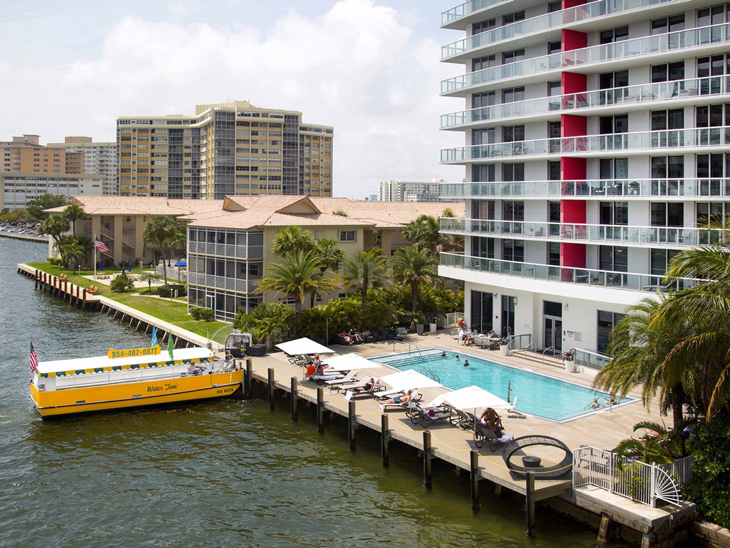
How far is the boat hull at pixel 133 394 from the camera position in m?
33.3

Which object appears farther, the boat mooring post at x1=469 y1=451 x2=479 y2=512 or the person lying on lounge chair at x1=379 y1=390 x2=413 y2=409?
the person lying on lounge chair at x1=379 y1=390 x2=413 y2=409

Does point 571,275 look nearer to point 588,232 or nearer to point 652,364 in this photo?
point 588,232

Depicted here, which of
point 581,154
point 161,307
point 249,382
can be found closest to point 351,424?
Answer: point 249,382

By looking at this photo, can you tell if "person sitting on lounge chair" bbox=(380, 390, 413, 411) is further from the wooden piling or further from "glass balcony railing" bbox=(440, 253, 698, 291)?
"glass balcony railing" bbox=(440, 253, 698, 291)

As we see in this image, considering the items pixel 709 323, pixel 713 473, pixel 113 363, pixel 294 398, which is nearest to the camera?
pixel 709 323

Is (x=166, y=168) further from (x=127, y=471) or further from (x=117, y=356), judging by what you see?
(x=127, y=471)

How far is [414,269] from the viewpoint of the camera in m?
50.5

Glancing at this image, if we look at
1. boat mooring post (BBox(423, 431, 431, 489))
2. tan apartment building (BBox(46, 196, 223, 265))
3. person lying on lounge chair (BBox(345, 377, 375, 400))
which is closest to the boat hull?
person lying on lounge chair (BBox(345, 377, 375, 400))

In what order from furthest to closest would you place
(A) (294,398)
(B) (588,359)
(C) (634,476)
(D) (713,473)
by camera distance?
(B) (588,359)
(A) (294,398)
(C) (634,476)
(D) (713,473)

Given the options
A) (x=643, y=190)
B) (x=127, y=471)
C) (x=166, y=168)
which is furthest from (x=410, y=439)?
(x=166, y=168)

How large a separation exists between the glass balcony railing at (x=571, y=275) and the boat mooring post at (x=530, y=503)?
1292cm

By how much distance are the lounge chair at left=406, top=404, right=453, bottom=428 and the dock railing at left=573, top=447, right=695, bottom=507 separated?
23.7ft

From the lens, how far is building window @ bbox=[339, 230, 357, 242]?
2227 inches

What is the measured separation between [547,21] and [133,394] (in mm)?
32886
